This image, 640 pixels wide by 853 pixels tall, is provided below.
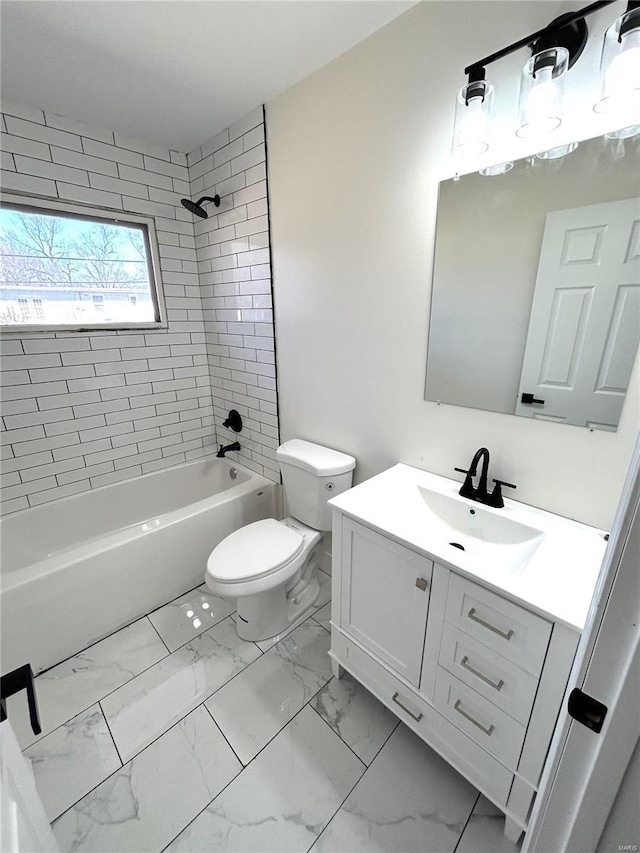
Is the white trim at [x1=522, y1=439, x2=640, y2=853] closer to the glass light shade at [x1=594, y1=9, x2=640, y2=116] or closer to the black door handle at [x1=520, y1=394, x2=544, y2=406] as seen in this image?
the black door handle at [x1=520, y1=394, x2=544, y2=406]

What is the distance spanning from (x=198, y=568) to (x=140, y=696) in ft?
2.16

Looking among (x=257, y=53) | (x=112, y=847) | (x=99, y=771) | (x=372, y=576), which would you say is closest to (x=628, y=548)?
(x=372, y=576)

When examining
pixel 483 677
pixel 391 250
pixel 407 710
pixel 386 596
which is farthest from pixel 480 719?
pixel 391 250

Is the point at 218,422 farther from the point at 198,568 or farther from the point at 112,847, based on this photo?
the point at 112,847

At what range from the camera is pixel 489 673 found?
3.12ft

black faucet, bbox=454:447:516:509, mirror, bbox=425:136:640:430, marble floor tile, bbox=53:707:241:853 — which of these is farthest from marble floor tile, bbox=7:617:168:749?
mirror, bbox=425:136:640:430

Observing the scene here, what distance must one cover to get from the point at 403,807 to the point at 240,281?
2416mm

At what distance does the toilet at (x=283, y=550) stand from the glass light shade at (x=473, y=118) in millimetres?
1236

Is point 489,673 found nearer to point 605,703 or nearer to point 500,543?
point 500,543

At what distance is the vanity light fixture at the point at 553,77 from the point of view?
0.81 meters

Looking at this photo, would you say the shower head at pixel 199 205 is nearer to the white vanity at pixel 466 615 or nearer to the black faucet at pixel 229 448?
the black faucet at pixel 229 448

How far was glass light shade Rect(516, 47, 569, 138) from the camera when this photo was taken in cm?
88

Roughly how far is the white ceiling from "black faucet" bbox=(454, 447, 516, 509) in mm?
1502

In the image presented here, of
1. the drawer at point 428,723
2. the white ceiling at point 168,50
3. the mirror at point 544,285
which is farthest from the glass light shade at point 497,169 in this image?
the drawer at point 428,723
